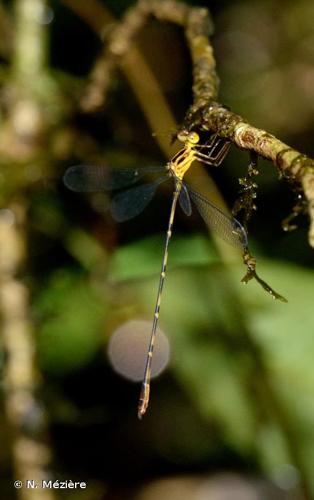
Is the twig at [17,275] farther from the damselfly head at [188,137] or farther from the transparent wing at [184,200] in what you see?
the damselfly head at [188,137]

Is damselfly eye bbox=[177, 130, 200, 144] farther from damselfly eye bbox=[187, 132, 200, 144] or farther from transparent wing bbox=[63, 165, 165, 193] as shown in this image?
transparent wing bbox=[63, 165, 165, 193]

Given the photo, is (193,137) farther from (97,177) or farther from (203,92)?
(97,177)

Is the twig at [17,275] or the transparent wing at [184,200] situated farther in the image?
the twig at [17,275]

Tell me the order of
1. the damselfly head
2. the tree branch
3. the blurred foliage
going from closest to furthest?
the tree branch < the damselfly head < the blurred foliage

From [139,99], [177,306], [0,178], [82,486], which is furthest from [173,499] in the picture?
[139,99]

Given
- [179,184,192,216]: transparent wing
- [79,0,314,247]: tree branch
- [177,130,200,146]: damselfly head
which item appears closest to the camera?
[79,0,314,247]: tree branch

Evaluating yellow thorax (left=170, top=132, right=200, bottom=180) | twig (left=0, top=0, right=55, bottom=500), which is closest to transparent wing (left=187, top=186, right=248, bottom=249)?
yellow thorax (left=170, top=132, right=200, bottom=180)

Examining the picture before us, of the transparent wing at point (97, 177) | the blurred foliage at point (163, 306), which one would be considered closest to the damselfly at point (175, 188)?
the transparent wing at point (97, 177)
